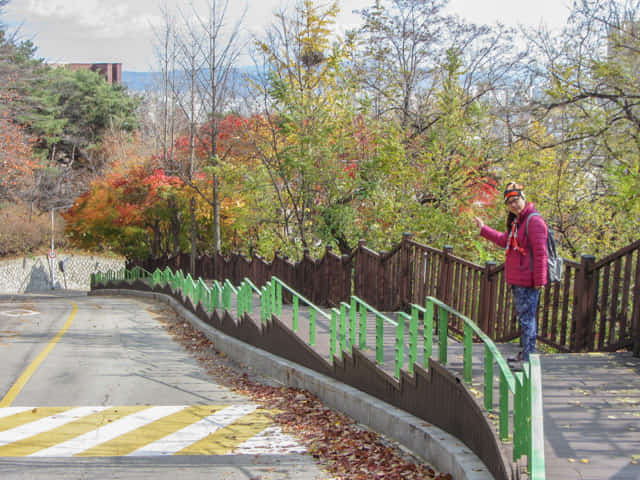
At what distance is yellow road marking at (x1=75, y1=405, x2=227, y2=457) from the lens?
6164 mm

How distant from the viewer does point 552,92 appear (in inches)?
346

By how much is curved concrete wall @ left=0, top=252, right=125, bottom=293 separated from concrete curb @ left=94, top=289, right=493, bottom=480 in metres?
46.2

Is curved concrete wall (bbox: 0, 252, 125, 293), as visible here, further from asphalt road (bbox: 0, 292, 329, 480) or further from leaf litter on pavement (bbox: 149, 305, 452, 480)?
leaf litter on pavement (bbox: 149, 305, 452, 480)

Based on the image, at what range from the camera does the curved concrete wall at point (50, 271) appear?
172ft

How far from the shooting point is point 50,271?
5538cm

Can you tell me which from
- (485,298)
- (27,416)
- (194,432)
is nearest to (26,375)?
(27,416)

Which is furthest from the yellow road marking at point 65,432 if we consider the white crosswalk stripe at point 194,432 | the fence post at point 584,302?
the fence post at point 584,302

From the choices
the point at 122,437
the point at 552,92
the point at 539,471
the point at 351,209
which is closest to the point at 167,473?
the point at 122,437

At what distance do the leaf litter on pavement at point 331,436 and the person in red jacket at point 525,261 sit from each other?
1.82 meters

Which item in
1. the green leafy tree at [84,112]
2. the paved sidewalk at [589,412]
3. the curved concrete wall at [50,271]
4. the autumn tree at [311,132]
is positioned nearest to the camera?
the paved sidewalk at [589,412]

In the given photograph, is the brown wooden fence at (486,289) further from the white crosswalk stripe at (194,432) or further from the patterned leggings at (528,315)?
the white crosswalk stripe at (194,432)

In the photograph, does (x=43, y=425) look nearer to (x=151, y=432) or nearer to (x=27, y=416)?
(x=27, y=416)

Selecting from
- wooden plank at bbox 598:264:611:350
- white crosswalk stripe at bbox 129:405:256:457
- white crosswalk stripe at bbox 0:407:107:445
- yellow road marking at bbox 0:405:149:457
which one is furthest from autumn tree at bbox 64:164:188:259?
wooden plank at bbox 598:264:611:350

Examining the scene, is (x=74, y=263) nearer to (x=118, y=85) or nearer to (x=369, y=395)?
(x=118, y=85)
